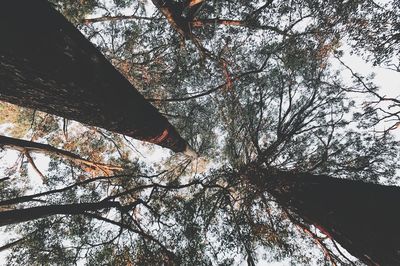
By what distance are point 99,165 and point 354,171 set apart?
704 centimetres

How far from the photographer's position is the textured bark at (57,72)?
1.42 m

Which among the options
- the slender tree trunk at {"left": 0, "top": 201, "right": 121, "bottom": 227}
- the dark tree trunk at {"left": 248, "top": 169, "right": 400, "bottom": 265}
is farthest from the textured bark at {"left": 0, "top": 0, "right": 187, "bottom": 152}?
the dark tree trunk at {"left": 248, "top": 169, "right": 400, "bottom": 265}

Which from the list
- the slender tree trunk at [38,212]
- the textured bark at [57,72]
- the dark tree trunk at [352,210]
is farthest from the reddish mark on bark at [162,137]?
the dark tree trunk at [352,210]

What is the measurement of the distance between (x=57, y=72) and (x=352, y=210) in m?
3.91

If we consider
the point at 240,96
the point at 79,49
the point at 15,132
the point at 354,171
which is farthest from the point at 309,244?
the point at 15,132

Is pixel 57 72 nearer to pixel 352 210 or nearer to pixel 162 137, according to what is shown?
pixel 162 137

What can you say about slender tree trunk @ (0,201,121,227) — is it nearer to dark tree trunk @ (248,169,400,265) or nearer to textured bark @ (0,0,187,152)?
textured bark @ (0,0,187,152)

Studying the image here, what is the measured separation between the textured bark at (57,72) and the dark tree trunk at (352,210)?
3189mm

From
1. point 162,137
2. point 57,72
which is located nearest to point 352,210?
point 162,137

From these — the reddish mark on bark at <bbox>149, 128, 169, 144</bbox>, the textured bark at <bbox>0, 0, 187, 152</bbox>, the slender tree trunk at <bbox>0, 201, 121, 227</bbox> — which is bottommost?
the slender tree trunk at <bbox>0, 201, 121, 227</bbox>

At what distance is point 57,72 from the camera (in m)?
1.84

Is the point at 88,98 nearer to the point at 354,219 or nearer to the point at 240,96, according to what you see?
the point at 354,219

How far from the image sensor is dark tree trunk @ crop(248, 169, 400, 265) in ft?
10.0

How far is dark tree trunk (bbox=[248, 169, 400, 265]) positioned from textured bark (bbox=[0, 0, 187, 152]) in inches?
126
